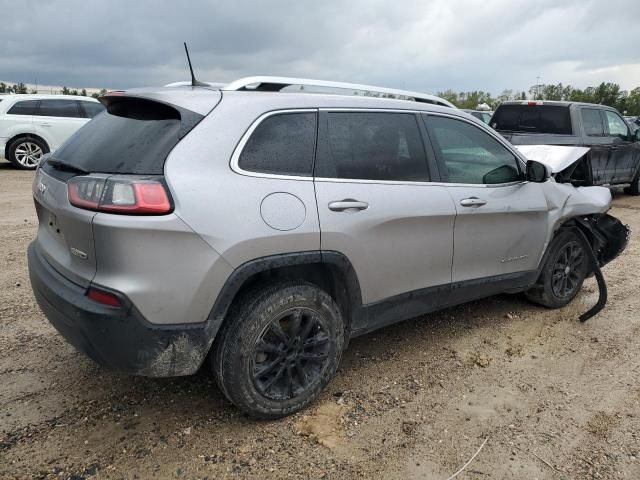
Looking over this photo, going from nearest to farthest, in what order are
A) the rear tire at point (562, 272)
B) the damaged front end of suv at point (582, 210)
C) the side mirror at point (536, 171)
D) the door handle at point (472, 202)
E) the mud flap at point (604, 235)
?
the door handle at point (472, 202) → the side mirror at point (536, 171) → the damaged front end of suv at point (582, 210) → the rear tire at point (562, 272) → the mud flap at point (604, 235)

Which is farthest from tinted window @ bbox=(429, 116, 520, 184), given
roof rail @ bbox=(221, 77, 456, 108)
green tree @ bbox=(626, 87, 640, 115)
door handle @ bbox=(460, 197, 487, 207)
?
green tree @ bbox=(626, 87, 640, 115)

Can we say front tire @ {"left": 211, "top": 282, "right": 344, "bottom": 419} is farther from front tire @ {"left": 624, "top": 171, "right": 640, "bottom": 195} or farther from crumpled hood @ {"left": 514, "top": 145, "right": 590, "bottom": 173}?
front tire @ {"left": 624, "top": 171, "right": 640, "bottom": 195}

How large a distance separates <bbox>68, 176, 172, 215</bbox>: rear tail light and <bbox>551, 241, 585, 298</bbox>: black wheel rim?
11.1ft

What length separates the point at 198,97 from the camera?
2.60 meters

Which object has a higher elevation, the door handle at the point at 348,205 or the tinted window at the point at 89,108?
the tinted window at the point at 89,108

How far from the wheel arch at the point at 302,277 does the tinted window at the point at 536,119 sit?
24.8 ft

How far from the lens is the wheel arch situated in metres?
2.46

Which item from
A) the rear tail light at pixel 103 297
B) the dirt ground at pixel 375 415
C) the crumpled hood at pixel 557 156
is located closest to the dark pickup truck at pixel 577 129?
the crumpled hood at pixel 557 156


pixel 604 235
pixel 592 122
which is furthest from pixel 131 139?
pixel 592 122

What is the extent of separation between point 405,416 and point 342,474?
613 millimetres

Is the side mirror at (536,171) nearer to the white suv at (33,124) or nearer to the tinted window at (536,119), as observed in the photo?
the tinted window at (536,119)

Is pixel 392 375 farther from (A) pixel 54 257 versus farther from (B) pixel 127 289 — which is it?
(A) pixel 54 257

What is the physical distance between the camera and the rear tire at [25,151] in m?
12.2

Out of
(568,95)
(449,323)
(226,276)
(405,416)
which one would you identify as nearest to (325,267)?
(226,276)
